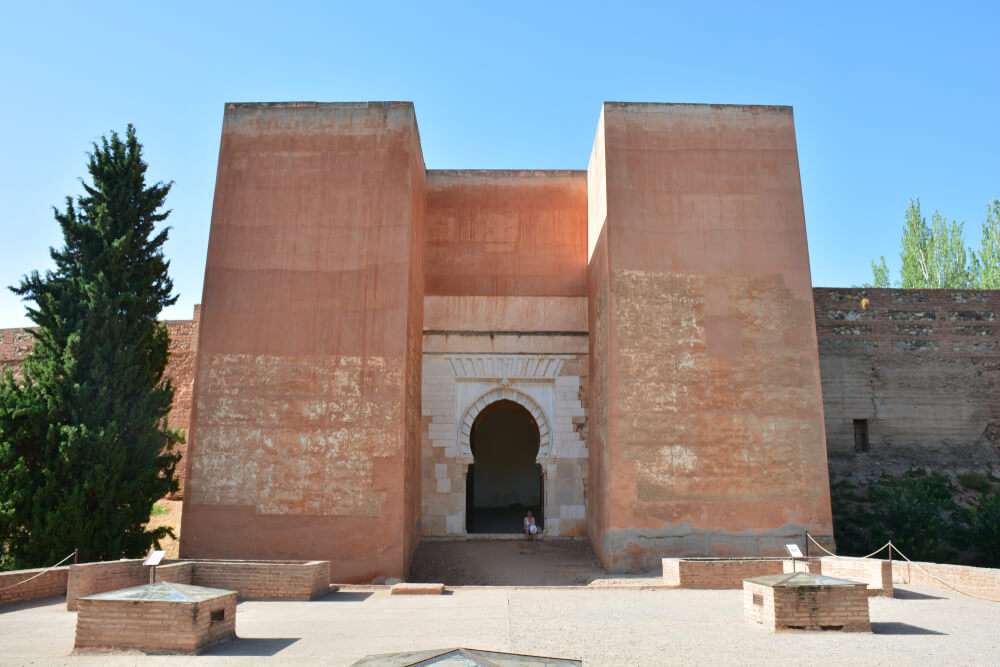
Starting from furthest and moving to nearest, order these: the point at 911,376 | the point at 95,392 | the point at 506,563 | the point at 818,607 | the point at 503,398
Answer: the point at 911,376 → the point at 503,398 → the point at 506,563 → the point at 95,392 → the point at 818,607

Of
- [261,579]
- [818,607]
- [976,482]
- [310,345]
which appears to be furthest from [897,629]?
[976,482]

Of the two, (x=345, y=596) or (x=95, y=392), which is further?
(x=95, y=392)

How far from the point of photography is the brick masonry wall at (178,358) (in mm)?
15914

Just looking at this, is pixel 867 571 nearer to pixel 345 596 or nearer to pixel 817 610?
pixel 817 610

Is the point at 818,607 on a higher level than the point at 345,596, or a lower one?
higher

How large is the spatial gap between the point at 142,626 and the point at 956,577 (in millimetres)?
8211

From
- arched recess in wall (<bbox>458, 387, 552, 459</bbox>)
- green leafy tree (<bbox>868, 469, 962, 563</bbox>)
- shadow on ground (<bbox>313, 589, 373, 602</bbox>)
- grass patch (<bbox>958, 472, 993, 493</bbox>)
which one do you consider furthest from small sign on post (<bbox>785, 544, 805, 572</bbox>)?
grass patch (<bbox>958, 472, 993, 493</bbox>)

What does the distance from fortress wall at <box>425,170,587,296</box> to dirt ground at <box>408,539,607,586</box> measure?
14.7 feet

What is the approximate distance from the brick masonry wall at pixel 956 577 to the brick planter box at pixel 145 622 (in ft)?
25.1

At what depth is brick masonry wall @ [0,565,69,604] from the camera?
297 inches

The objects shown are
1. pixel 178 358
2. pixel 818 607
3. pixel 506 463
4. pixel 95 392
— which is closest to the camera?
pixel 818 607

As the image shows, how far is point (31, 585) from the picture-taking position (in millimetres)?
A: 7832

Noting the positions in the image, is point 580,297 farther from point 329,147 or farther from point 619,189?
point 329,147

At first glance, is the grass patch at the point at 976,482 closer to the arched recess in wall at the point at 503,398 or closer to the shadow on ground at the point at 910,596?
the shadow on ground at the point at 910,596
